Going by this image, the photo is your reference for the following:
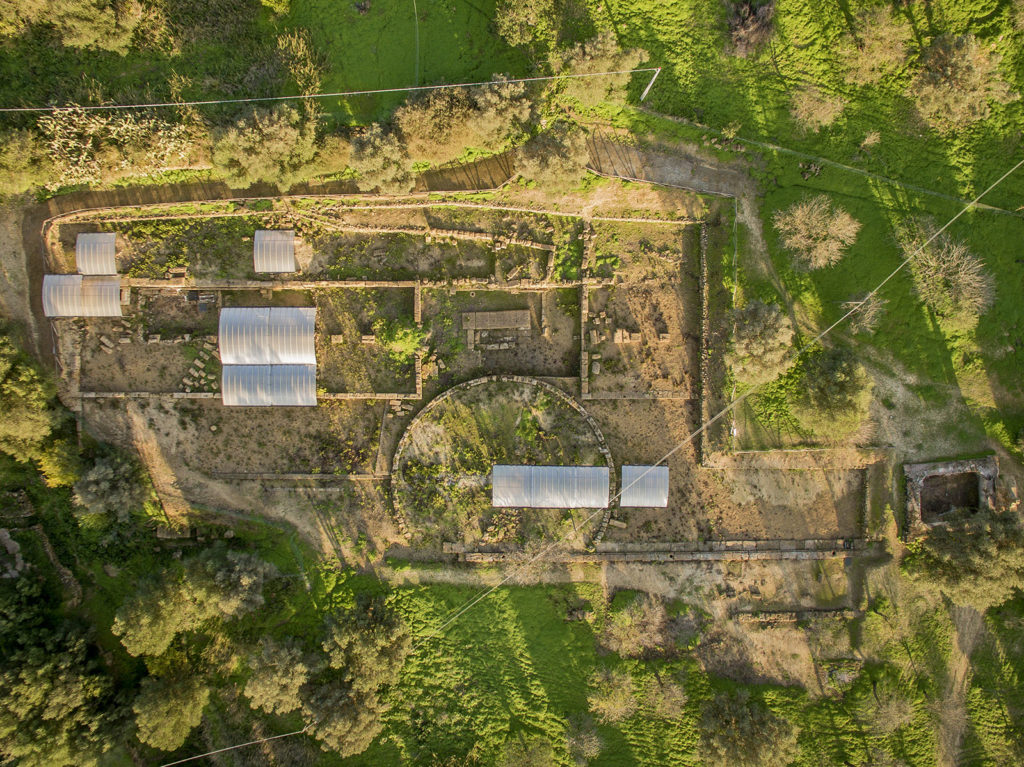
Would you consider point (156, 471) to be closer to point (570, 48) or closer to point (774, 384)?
point (570, 48)

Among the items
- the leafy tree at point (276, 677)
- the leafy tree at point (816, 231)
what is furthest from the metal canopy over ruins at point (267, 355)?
the leafy tree at point (816, 231)

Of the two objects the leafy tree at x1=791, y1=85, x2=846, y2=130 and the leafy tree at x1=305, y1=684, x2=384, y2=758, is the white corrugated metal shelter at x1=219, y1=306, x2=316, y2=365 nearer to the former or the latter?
the leafy tree at x1=305, y1=684, x2=384, y2=758

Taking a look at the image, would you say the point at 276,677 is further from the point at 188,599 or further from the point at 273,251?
the point at 273,251

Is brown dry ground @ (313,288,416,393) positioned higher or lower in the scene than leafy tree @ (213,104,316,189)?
lower

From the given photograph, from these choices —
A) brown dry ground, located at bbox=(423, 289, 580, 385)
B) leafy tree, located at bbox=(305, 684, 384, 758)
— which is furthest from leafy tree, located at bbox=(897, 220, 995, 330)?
leafy tree, located at bbox=(305, 684, 384, 758)

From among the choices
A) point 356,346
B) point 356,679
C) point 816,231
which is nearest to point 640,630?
point 356,679

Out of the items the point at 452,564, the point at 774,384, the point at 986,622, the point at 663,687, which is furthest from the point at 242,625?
the point at 986,622
